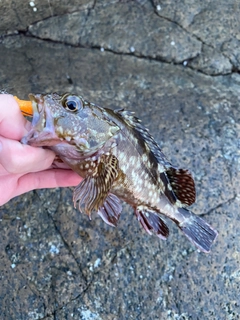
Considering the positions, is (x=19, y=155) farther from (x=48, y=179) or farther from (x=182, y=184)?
(x=182, y=184)

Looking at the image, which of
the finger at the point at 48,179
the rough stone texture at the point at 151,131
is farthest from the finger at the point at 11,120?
the rough stone texture at the point at 151,131

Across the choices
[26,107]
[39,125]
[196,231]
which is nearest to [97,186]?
[39,125]

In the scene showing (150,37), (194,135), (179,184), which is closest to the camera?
(179,184)

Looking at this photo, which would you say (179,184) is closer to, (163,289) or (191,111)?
(163,289)

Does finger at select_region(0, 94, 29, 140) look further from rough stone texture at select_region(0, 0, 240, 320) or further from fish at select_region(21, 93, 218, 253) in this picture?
rough stone texture at select_region(0, 0, 240, 320)

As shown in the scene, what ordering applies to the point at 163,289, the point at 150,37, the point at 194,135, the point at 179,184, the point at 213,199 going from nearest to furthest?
the point at 179,184 < the point at 163,289 < the point at 213,199 < the point at 194,135 < the point at 150,37

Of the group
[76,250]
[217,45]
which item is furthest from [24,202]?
[217,45]

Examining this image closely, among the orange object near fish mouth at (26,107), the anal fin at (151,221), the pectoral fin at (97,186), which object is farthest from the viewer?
the anal fin at (151,221)

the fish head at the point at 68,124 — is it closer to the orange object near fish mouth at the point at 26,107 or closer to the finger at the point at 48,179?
the orange object near fish mouth at the point at 26,107
